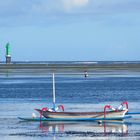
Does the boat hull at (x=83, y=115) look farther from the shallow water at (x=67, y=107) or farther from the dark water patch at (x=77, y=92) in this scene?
the dark water patch at (x=77, y=92)

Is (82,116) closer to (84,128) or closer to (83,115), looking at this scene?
(83,115)

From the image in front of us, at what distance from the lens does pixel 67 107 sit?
46.9 metres

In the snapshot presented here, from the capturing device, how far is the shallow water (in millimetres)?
34688

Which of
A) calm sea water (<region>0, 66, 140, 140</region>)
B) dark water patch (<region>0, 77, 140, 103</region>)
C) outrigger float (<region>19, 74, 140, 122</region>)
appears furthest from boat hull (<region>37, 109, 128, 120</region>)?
dark water patch (<region>0, 77, 140, 103</region>)

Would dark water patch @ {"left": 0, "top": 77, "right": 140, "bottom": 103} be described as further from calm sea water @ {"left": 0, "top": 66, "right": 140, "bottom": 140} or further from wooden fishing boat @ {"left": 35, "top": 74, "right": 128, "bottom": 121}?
wooden fishing boat @ {"left": 35, "top": 74, "right": 128, "bottom": 121}

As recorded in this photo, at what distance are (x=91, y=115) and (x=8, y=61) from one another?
99443mm

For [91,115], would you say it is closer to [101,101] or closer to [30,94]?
[101,101]

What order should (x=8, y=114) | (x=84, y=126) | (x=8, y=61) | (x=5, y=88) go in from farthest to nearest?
(x=8, y=61)
(x=5, y=88)
(x=8, y=114)
(x=84, y=126)

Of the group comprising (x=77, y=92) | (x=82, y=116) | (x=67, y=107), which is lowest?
(x=82, y=116)

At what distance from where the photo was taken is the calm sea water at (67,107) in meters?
34.7

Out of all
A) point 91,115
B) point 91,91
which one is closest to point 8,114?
point 91,115

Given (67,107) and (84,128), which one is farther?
(67,107)

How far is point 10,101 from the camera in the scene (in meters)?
52.0

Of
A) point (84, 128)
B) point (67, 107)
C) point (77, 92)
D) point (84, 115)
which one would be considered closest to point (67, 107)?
point (67, 107)
